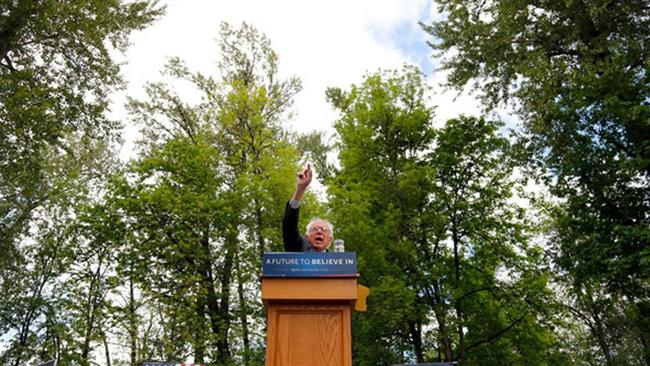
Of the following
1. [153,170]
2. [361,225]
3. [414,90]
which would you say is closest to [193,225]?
[153,170]

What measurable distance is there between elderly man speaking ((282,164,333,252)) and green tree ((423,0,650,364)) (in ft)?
31.8

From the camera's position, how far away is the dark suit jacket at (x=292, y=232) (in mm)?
4309

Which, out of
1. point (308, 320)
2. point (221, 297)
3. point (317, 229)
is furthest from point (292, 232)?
point (221, 297)

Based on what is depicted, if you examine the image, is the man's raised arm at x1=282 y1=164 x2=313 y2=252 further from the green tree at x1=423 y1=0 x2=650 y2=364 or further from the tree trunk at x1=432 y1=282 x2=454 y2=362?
the tree trunk at x1=432 y1=282 x2=454 y2=362

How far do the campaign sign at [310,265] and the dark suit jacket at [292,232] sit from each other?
978 millimetres

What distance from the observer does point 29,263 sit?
1978 cm

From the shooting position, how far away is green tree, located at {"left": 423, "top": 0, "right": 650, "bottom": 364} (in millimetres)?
12164

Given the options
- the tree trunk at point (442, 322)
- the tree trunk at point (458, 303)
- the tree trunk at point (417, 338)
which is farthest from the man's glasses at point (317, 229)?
the tree trunk at point (417, 338)

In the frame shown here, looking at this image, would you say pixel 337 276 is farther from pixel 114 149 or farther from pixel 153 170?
pixel 114 149

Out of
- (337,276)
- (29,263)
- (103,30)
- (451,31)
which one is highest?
(451,31)

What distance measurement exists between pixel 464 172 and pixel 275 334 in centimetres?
1597

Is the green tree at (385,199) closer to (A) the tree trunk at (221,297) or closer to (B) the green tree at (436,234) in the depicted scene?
(B) the green tree at (436,234)

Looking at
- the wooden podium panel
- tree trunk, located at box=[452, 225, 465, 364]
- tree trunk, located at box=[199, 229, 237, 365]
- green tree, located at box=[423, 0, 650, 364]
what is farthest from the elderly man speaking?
tree trunk, located at box=[452, 225, 465, 364]

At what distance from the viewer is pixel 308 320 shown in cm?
329
